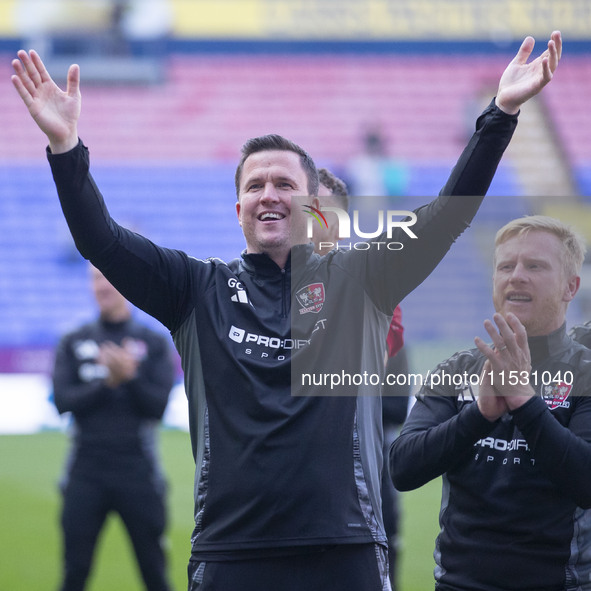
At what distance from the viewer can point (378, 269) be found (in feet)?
7.10

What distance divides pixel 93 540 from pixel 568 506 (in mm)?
2557

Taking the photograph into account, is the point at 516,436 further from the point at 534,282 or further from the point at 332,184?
the point at 332,184

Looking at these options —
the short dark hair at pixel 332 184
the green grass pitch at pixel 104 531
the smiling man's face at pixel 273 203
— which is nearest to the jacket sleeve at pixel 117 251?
the smiling man's face at pixel 273 203

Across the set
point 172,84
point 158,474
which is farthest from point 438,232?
point 172,84

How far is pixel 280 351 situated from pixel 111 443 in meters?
2.29

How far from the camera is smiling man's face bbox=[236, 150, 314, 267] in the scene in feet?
7.36

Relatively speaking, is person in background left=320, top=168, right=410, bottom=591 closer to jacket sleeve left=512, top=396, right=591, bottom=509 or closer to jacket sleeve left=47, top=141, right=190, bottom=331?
jacket sleeve left=47, top=141, right=190, bottom=331

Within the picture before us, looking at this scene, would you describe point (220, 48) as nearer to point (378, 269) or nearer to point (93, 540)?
point (93, 540)

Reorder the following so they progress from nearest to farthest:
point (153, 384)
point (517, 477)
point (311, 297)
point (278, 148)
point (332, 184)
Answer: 1. point (517, 477)
2. point (311, 297)
3. point (278, 148)
4. point (332, 184)
5. point (153, 384)

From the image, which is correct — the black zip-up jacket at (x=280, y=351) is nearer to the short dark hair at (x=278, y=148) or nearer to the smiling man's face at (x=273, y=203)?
the smiling man's face at (x=273, y=203)

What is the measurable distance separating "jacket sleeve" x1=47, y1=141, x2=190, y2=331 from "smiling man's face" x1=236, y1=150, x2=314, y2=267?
20 centimetres

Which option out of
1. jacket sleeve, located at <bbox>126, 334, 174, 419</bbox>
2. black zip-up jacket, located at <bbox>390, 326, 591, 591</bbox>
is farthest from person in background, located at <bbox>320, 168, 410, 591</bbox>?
jacket sleeve, located at <bbox>126, 334, 174, 419</bbox>

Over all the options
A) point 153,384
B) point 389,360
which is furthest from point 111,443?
point 389,360

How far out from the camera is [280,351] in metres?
2.12
